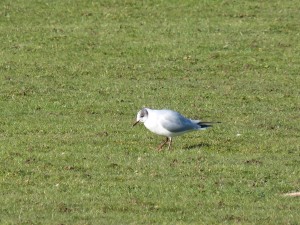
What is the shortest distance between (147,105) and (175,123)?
418cm

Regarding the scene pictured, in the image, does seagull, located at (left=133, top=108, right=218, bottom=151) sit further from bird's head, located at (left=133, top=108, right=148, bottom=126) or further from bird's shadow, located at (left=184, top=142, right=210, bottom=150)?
bird's shadow, located at (left=184, top=142, right=210, bottom=150)

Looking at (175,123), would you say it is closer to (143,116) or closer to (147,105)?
(143,116)

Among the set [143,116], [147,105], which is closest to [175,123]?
[143,116]

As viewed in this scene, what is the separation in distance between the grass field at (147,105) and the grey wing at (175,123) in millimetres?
362

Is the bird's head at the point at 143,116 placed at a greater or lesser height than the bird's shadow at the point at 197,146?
greater

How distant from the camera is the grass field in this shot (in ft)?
43.0

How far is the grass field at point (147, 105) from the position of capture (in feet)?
43.0

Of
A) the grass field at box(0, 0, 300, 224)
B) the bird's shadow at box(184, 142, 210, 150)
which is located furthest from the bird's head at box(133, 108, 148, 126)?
the bird's shadow at box(184, 142, 210, 150)

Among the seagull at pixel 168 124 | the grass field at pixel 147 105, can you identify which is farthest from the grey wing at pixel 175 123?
the grass field at pixel 147 105

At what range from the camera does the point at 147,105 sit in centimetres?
2050

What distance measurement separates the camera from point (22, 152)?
15828mm

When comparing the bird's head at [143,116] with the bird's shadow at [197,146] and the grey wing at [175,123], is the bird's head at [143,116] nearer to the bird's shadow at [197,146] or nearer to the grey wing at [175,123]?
the grey wing at [175,123]

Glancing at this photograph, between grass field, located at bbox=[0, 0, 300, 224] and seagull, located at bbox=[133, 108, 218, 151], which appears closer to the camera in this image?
grass field, located at bbox=[0, 0, 300, 224]

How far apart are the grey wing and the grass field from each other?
362mm
